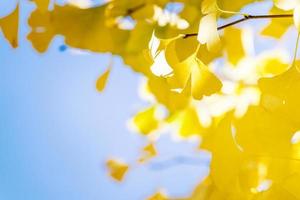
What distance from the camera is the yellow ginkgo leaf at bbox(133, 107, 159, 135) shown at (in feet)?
2.65

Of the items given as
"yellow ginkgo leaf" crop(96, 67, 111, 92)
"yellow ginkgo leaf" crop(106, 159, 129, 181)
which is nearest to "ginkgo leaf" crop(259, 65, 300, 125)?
"yellow ginkgo leaf" crop(96, 67, 111, 92)

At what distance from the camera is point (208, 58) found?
0.56m

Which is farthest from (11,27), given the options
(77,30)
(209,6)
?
(209,6)

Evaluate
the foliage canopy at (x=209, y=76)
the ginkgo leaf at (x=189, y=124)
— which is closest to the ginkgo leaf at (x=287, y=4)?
the foliage canopy at (x=209, y=76)

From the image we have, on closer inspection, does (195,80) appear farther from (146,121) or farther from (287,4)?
(146,121)

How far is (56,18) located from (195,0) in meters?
0.15

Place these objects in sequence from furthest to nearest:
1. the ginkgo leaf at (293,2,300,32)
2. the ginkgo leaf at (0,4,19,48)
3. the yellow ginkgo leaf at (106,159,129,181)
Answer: the yellow ginkgo leaf at (106,159,129,181) < the ginkgo leaf at (0,4,19,48) < the ginkgo leaf at (293,2,300,32)

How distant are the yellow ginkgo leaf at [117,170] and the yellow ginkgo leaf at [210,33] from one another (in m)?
0.36

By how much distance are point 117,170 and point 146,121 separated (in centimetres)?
8

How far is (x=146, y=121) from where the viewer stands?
2.68ft

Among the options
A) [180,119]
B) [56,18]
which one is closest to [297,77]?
[56,18]

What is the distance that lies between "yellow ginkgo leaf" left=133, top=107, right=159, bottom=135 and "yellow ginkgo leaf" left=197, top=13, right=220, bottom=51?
37 cm

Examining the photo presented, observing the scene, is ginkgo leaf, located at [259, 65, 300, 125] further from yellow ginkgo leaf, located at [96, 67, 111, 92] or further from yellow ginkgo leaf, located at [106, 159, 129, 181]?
yellow ginkgo leaf, located at [106, 159, 129, 181]

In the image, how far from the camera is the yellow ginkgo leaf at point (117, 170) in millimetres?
780
